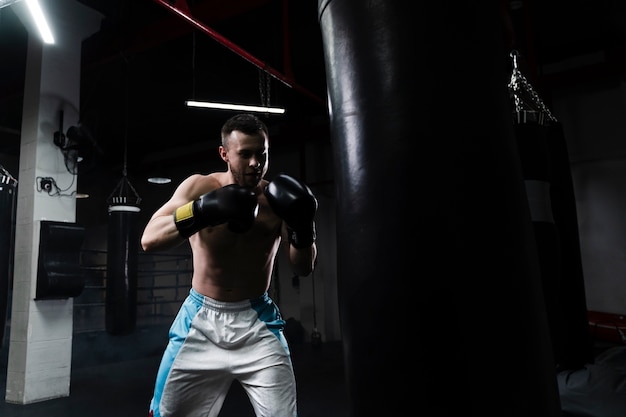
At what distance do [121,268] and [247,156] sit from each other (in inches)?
176

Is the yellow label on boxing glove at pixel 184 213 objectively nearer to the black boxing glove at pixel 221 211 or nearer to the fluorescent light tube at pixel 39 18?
the black boxing glove at pixel 221 211

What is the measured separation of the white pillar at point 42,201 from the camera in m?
4.18

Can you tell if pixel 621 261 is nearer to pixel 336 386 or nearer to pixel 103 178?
pixel 336 386

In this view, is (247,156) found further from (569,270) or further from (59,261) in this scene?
(59,261)

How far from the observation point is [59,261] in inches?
168

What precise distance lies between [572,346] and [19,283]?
4.42 m

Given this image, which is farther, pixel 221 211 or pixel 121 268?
pixel 121 268

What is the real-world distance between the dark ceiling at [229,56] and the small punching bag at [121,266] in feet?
1.88

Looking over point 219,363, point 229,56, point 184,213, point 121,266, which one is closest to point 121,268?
point 121,266

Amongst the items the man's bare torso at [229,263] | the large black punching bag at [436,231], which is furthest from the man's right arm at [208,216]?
the large black punching bag at [436,231]

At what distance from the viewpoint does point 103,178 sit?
1126 cm

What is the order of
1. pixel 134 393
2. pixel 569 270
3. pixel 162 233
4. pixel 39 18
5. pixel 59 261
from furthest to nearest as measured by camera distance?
pixel 134 393 < pixel 59 261 < pixel 569 270 < pixel 39 18 < pixel 162 233

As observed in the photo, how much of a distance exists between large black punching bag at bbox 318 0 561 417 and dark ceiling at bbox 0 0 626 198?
Answer: 3045mm

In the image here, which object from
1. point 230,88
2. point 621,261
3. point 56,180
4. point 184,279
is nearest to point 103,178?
point 184,279
